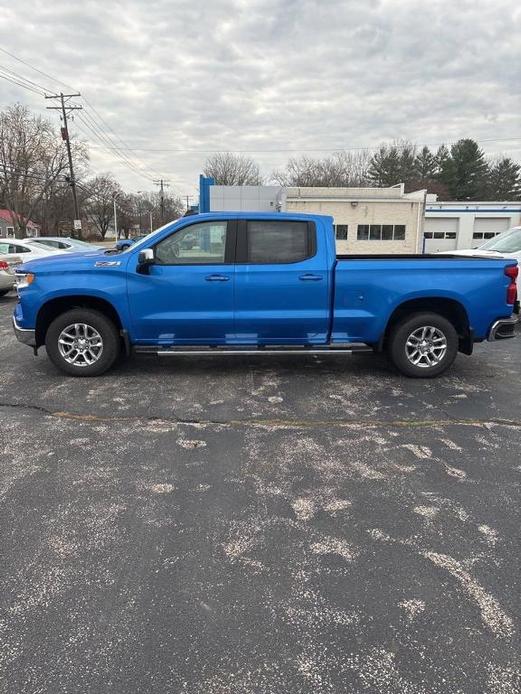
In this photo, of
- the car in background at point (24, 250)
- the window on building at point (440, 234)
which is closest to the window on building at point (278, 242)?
the car in background at point (24, 250)

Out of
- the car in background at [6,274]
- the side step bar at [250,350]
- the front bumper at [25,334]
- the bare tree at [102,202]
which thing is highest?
the bare tree at [102,202]

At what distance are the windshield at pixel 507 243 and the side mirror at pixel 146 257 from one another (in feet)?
25.0

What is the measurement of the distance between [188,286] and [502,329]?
12.3 feet

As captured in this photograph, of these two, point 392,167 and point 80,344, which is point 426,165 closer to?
point 392,167

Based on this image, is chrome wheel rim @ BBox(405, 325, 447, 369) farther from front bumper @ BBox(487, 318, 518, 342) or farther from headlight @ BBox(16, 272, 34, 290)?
headlight @ BBox(16, 272, 34, 290)

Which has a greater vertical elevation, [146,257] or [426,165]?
[426,165]

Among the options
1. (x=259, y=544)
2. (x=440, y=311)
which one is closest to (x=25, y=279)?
(x=259, y=544)

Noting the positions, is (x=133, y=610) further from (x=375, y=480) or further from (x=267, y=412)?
(x=267, y=412)

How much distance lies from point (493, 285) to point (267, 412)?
10.3 feet

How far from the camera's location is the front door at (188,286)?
5930 mm

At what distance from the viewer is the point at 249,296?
236 inches

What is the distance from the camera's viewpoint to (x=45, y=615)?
94.6 inches

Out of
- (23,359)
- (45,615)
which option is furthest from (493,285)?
(23,359)

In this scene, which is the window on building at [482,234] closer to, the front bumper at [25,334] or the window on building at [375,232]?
the window on building at [375,232]
